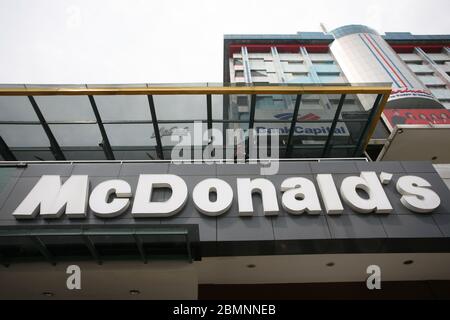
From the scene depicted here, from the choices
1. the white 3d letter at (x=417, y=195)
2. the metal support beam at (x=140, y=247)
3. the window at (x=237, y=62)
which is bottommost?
the metal support beam at (x=140, y=247)

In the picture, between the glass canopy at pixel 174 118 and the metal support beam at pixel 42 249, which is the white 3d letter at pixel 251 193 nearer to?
the glass canopy at pixel 174 118

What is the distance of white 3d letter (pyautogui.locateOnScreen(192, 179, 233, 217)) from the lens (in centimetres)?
951

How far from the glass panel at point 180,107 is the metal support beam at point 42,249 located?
720 cm

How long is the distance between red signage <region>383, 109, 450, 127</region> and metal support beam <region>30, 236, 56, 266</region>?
21.4 m

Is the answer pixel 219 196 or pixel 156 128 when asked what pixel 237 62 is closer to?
pixel 156 128

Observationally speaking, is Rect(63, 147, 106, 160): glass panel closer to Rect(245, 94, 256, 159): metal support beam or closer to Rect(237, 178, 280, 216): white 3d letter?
Rect(245, 94, 256, 159): metal support beam

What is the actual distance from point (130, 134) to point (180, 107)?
278 cm

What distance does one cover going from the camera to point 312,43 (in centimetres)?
4581

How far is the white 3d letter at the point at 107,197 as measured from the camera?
30.7ft

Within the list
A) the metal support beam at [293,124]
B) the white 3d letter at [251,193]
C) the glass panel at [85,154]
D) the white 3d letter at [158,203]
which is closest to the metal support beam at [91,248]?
the white 3d letter at [158,203]

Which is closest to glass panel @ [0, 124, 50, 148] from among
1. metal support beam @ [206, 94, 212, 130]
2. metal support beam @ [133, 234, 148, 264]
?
metal support beam @ [206, 94, 212, 130]

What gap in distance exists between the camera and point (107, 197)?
998 centimetres
